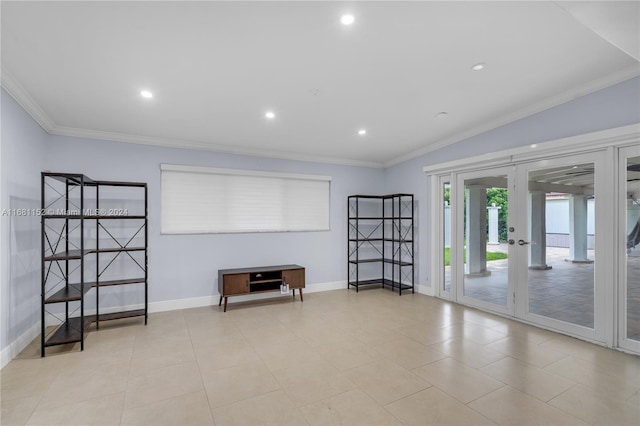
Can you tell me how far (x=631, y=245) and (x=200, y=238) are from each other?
5147 mm

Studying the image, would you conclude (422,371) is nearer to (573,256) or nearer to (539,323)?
(539,323)

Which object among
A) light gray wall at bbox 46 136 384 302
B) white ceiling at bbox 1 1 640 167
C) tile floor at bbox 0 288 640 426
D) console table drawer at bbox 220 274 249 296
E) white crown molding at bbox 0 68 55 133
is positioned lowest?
tile floor at bbox 0 288 640 426

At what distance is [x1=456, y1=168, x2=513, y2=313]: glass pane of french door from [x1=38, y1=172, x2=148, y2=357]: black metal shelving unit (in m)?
4.49

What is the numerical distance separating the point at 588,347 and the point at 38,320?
5909 millimetres

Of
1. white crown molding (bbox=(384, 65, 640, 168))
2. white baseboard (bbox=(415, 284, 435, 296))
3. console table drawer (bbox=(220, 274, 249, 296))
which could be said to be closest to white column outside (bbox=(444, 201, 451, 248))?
white baseboard (bbox=(415, 284, 435, 296))

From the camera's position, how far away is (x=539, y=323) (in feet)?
12.3

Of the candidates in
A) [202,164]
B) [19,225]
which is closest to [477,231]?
[202,164]

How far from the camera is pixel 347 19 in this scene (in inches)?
81.2

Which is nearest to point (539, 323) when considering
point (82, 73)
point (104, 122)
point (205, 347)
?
point (205, 347)

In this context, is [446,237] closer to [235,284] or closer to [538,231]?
[538,231]

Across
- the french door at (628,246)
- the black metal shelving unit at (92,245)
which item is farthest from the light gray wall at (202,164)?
the french door at (628,246)

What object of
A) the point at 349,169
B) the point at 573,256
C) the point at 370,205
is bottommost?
the point at 573,256

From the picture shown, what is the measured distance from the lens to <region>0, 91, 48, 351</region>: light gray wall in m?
2.81

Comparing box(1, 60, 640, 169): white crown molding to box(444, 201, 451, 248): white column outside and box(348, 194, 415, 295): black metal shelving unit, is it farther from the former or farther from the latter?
box(444, 201, 451, 248): white column outside
